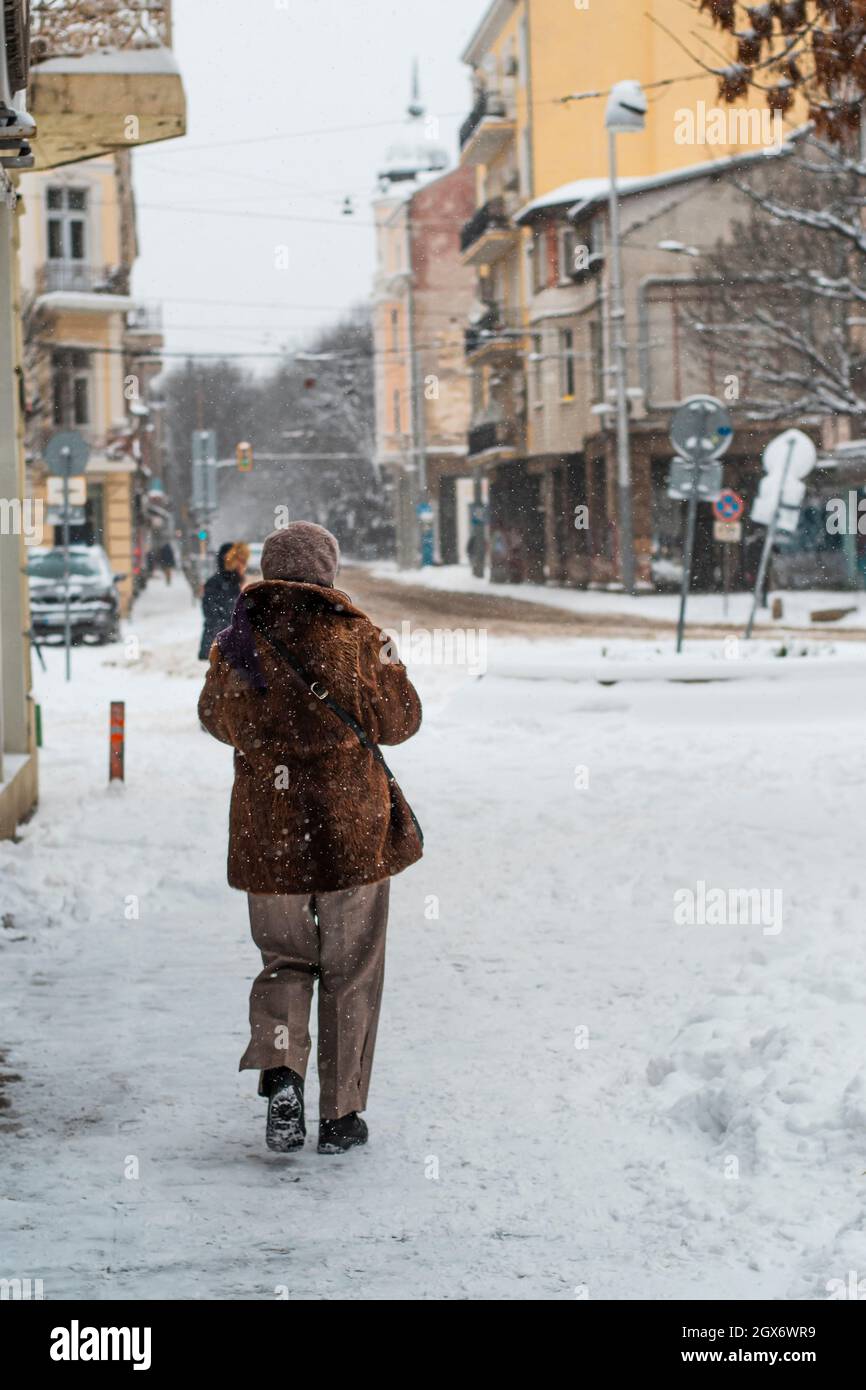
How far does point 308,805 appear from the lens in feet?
17.6

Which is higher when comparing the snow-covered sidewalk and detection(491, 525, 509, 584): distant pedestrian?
detection(491, 525, 509, 584): distant pedestrian

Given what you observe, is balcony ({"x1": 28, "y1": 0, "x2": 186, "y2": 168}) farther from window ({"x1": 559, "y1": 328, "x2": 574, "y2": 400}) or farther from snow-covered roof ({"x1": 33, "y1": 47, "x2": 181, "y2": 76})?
window ({"x1": 559, "y1": 328, "x2": 574, "y2": 400})

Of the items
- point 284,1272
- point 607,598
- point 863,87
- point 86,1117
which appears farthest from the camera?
point 607,598

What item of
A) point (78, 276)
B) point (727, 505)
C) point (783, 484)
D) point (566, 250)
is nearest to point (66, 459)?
point (783, 484)

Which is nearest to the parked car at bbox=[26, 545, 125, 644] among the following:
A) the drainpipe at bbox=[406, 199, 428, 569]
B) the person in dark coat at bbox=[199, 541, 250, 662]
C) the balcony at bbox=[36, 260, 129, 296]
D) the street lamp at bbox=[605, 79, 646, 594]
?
the street lamp at bbox=[605, 79, 646, 594]

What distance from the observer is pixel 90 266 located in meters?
43.5

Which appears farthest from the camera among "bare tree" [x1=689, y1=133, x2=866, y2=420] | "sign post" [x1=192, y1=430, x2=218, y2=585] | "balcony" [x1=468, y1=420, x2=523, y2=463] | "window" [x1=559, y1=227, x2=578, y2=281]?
"balcony" [x1=468, y1=420, x2=523, y2=463]

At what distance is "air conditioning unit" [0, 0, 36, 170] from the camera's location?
310 inches

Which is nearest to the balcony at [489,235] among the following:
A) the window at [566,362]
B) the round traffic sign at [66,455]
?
the window at [566,362]

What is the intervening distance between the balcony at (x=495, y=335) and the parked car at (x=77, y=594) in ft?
74.2

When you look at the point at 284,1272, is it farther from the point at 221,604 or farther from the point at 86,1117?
the point at 221,604

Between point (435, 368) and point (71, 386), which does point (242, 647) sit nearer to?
point (71, 386)

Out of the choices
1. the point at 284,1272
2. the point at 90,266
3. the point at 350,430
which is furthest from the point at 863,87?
the point at 350,430
